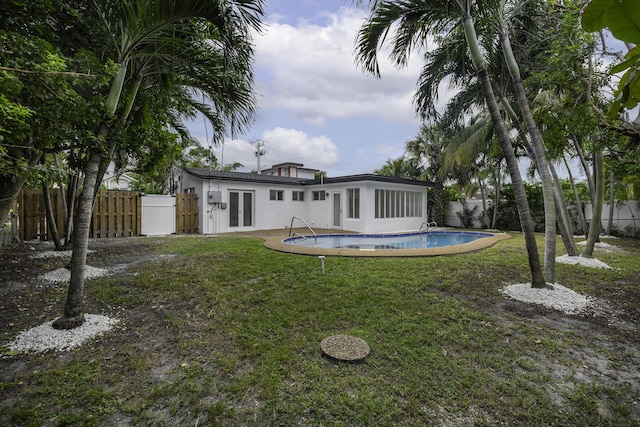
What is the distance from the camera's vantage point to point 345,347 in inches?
132

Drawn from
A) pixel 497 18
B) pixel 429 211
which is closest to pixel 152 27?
pixel 497 18

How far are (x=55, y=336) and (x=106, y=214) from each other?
34.6 ft

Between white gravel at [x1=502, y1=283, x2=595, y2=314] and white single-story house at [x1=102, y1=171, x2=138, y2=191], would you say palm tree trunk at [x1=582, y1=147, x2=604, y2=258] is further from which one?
white single-story house at [x1=102, y1=171, x2=138, y2=191]

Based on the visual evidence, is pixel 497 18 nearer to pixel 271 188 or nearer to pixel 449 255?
pixel 449 255

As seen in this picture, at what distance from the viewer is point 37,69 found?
2543 mm

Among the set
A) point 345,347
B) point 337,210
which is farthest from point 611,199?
point 345,347

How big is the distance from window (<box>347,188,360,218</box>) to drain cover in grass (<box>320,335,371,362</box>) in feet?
41.4

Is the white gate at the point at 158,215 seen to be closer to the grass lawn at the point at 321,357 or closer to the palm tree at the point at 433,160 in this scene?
the grass lawn at the point at 321,357

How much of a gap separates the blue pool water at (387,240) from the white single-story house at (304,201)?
4.59 feet

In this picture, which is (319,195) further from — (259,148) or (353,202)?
(259,148)

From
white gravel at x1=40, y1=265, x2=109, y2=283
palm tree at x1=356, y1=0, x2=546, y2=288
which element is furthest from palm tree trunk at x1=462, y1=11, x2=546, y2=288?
white gravel at x1=40, y1=265, x2=109, y2=283

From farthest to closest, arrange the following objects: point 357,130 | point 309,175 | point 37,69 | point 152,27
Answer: point 309,175 → point 357,130 → point 152,27 → point 37,69

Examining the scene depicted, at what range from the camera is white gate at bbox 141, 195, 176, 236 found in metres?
13.6

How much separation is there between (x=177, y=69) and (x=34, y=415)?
424cm
